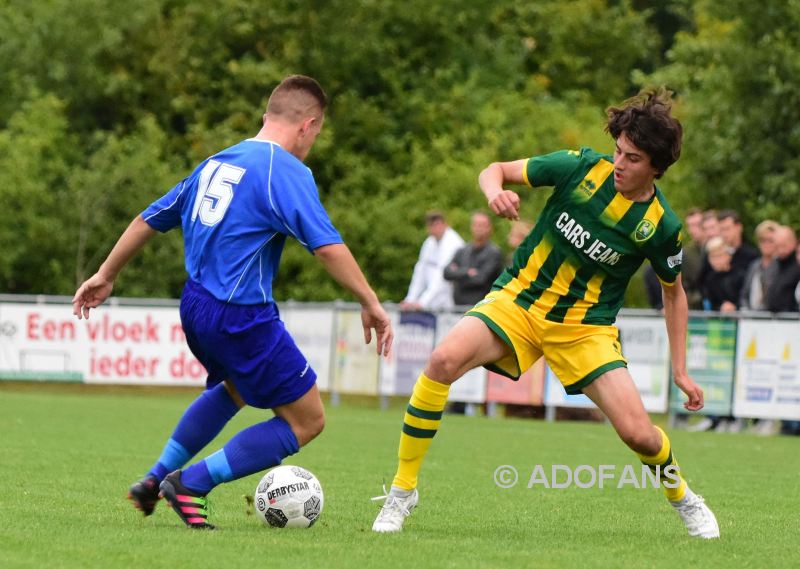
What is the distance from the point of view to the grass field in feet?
20.5

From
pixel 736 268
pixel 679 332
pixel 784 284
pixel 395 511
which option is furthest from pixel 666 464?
pixel 736 268

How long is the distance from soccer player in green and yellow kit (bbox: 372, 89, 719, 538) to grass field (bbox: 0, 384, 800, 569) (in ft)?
1.46

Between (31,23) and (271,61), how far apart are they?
4.86 metres

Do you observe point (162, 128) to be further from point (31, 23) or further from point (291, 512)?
point (291, 512)

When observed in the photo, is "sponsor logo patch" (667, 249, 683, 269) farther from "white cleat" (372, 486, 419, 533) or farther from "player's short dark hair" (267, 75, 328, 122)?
"player's short dark hair" (267, 75, 328, 122)

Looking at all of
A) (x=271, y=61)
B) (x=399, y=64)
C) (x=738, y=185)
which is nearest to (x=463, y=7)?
(x=399, y=64)

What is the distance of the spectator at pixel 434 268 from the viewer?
19.2 m

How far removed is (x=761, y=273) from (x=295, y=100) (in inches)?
430

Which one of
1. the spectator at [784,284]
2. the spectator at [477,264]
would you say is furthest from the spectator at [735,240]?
the spectator at [477,264]

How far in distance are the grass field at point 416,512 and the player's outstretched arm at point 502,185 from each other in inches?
57.4

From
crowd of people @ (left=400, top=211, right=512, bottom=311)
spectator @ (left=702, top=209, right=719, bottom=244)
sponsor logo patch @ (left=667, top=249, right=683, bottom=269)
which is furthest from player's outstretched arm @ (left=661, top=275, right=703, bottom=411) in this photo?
spectator @ (left=702, top=209, right=719, bottom=244)

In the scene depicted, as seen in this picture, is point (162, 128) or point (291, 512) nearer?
point (291, 512)

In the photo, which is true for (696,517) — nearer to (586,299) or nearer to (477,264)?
(586,299)

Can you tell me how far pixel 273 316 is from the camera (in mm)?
6844
